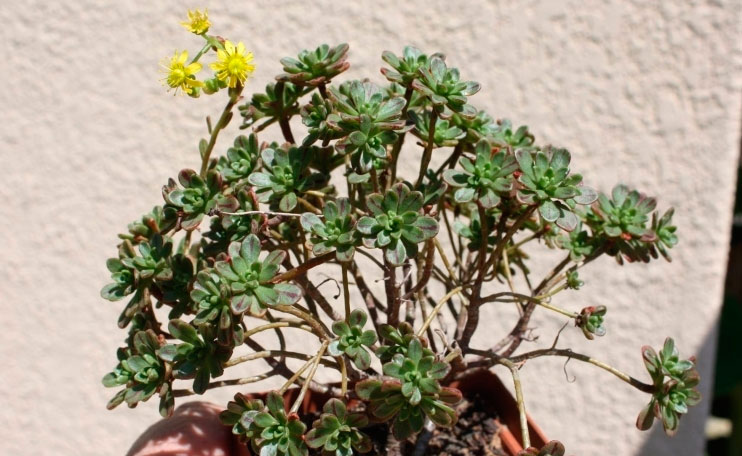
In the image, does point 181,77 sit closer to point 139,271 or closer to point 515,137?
point 139,271

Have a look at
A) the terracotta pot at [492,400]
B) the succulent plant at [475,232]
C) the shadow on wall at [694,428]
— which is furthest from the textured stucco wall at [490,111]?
the succulent plant at [475,232]

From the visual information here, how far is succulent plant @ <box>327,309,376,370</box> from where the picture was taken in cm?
67

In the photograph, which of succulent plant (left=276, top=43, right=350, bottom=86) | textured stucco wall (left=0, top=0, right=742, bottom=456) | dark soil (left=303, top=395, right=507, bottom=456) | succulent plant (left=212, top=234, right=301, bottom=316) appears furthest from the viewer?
textured stucco wall (left=0, top=0, right=742, bottom=456)

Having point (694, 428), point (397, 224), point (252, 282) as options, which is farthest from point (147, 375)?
point (694, 428)

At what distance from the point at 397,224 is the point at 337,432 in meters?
0.19

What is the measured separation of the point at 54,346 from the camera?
5.94ft

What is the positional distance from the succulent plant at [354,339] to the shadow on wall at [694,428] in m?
1.19

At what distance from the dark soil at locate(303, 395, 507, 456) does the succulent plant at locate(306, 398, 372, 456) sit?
16 centimetres

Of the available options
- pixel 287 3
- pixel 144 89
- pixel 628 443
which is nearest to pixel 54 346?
pixel 144 89

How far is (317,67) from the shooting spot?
75 cm

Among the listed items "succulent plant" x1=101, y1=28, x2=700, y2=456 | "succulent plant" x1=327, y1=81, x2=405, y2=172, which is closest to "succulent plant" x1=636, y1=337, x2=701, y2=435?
"succulent plant" x1=101, y1=28, x2=700, y2=456

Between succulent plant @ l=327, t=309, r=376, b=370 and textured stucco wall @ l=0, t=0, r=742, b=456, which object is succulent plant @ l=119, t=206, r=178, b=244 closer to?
succulent plant @ l=327, t=309, r=376, b=370

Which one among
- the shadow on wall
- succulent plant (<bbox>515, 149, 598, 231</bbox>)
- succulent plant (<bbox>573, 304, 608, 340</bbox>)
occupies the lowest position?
the shadow on wall

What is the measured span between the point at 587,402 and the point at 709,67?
762 millimetres
